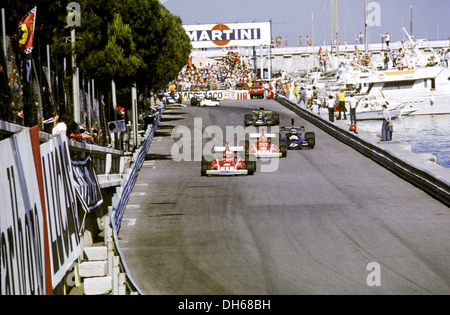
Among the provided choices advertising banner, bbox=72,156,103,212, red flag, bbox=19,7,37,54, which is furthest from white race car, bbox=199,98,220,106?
advertising banner, bbox=72,156,103,212

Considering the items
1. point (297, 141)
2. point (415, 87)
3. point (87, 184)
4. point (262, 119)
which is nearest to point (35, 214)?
point (87, 184)

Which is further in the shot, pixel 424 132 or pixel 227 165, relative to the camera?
pixel 424 132

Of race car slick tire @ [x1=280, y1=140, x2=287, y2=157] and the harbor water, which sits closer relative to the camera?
race car slick tire @ [x1=280, y1=140, x2=287, y2=157]

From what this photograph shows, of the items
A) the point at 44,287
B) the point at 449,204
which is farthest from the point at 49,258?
the point at 449,204

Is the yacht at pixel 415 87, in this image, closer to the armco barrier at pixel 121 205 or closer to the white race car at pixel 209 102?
the white race car at pixel 209 102

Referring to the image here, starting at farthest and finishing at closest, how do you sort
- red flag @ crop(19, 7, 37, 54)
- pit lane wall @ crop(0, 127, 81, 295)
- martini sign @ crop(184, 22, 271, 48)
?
martini sign @ crop(184, 22, 271, 48) < red flag @ crop(19, 7, 37, 54) < pit lane wall @ crop(0, 127, 81, 295)

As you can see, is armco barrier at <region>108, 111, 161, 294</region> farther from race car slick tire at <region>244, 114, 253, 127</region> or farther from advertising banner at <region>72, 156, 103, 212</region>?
race car slick tire at <region>244, 114, 253, 127</region>

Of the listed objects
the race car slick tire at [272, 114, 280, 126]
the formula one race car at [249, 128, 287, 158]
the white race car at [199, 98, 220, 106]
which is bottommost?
the formula one race car at [249, 128, 287, 158]

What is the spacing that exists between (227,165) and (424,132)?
3565 cm

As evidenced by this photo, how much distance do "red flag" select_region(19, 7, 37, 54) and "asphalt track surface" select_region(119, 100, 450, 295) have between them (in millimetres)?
4228

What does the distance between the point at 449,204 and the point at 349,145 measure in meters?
13.1

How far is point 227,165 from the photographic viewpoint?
2230 centimetres

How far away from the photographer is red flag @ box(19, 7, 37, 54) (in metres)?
15.8

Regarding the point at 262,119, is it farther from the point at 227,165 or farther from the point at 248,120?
the point at 227,165
